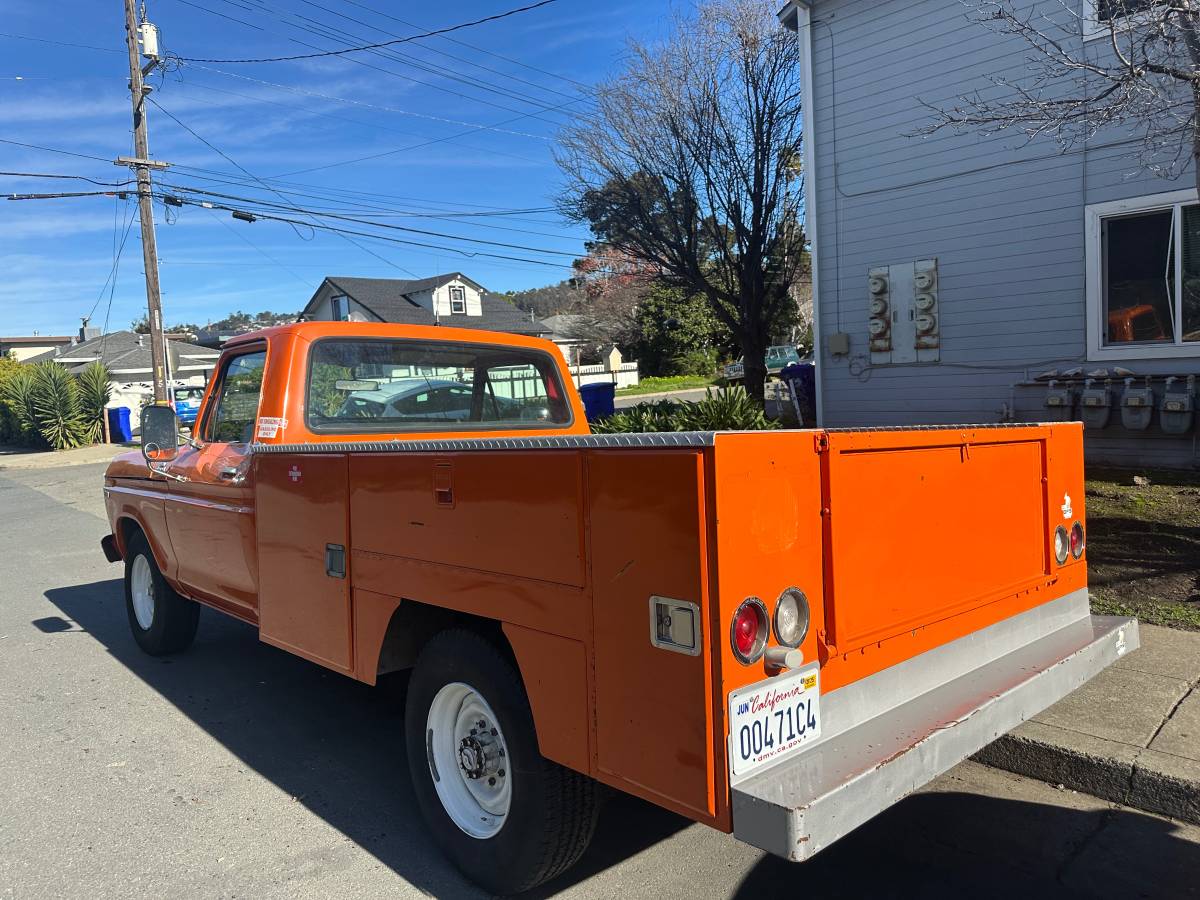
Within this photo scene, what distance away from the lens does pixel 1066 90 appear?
30.9 feet

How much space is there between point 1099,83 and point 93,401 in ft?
93.6

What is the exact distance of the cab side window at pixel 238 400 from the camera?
15.2ft

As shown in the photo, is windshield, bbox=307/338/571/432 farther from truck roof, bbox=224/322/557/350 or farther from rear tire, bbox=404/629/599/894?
rear tire, bbox=404/629/599/894

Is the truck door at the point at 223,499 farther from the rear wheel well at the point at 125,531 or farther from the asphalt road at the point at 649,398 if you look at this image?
the asphalt road at the point at 649,398

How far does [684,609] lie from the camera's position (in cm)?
218

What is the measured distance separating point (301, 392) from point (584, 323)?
144 ft

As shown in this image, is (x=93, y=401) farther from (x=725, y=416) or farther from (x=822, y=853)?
(x=822, y=853)

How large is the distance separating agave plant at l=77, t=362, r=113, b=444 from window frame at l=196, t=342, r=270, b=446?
26108 millimetres

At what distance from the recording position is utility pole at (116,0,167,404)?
19.9 meters

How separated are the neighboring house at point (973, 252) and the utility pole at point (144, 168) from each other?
50.5ft

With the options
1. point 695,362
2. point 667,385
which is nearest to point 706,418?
point 667,385

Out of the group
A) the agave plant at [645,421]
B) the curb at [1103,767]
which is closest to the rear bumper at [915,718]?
the curb at [1103,767]

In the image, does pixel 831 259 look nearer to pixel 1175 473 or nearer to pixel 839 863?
pixel 1175 473

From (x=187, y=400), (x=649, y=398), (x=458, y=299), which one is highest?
(x=458, y=299)
